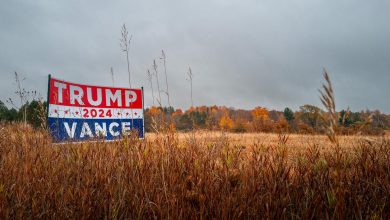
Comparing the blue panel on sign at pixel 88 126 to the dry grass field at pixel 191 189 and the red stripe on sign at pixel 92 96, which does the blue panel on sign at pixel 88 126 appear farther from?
the dry grass field at pixel 191 189

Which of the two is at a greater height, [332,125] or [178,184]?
[332,125]

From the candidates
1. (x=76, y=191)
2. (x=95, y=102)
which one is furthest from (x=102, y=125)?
(x=76, y=191)

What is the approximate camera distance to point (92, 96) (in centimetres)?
910

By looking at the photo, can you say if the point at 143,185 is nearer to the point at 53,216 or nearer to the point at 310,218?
the point at 53,216

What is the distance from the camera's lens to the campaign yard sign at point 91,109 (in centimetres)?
751

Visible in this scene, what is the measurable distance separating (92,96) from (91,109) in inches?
18.5

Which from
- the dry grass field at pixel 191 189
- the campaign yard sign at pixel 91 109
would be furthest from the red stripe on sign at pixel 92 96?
the dry grass field at pixel 191 189

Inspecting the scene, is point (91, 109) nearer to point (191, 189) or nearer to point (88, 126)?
point (88, 126)

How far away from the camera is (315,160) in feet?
9.68

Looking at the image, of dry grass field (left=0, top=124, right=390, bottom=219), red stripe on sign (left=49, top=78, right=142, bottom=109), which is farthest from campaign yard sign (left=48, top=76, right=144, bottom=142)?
dry grass field (left=0, top=124, right=390, bottom=219)

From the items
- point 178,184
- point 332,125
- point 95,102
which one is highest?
point 95,102

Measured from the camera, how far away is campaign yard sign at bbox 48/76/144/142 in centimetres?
751

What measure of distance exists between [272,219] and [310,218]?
0.26 m

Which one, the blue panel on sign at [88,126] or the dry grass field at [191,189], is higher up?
the blue panel on sign at [88,126]
